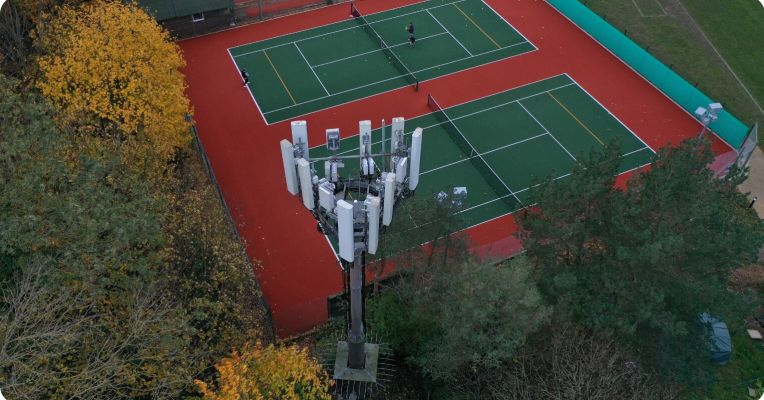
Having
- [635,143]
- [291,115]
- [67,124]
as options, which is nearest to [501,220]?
[635,143]

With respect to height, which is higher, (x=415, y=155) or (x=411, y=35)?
(x=415, y=155)

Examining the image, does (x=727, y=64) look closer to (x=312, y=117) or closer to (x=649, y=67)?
(x=649, y=67)

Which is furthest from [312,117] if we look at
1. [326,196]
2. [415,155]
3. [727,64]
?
[727,64]

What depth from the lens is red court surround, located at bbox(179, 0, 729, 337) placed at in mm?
30688

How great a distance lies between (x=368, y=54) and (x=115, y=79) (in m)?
20.4

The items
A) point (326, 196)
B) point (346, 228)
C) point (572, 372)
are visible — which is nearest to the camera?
point (346, 228)

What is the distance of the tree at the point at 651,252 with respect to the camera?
67.6 ft

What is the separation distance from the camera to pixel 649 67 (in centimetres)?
4206

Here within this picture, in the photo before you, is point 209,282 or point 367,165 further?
point 209,282

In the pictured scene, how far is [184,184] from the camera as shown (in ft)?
106

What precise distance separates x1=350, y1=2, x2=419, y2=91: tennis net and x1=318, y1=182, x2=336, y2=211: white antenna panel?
91.4 feet

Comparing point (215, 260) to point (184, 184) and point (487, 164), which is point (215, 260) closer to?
point (184, 184)

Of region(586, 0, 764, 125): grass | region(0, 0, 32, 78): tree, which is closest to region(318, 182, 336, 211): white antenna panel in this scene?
region(0, 0, 32, 78): tree

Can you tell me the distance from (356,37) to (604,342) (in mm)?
32662
